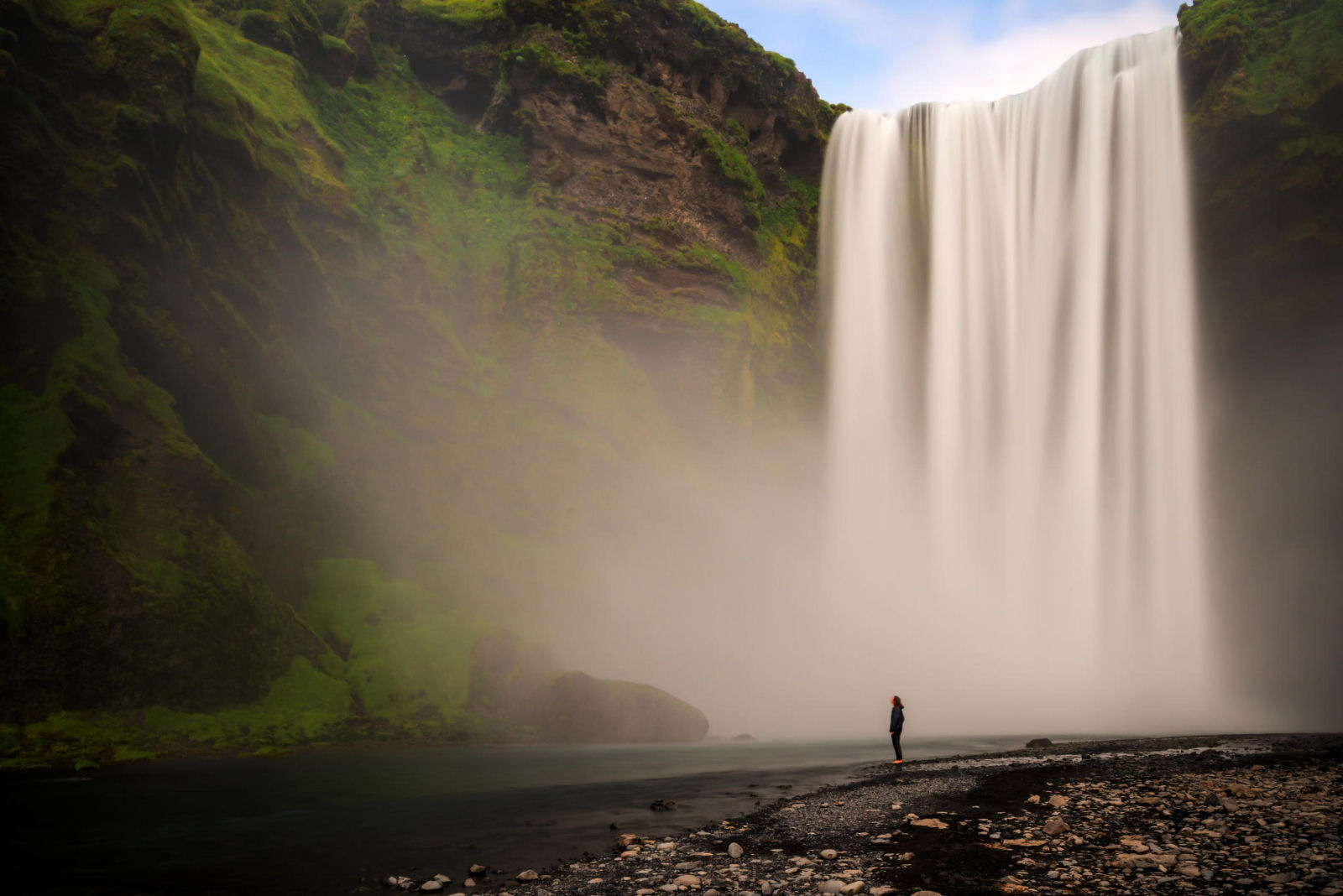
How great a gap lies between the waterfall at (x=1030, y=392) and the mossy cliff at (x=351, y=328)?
934 cm

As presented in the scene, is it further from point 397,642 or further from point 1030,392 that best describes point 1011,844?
point 1030,392

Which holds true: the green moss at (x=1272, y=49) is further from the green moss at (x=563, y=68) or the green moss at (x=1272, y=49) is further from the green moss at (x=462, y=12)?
the green moss at (x=462, y=12)

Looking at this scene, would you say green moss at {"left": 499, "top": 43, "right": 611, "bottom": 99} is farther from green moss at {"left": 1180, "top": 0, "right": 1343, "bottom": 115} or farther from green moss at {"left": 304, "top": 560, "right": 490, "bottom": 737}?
green moss at {"left": 304, "top": 560, "right": 490, "bottom": 737}

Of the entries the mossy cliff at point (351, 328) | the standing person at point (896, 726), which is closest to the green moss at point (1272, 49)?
the mossy cliff at point (351, 328)

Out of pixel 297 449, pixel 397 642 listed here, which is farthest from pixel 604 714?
pixel 297 449

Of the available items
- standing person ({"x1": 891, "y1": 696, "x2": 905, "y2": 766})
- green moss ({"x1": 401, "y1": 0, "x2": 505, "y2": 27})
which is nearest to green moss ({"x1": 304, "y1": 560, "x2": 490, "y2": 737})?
standing person ({"x1": 891, "y1": 696, "x2": 905, "y2": 766})

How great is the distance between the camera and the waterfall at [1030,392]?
53625 millimetres

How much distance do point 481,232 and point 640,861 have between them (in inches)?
2437

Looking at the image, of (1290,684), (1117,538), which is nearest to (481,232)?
(1117,538)

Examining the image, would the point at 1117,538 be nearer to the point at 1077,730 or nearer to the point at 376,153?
the point at 1077,730

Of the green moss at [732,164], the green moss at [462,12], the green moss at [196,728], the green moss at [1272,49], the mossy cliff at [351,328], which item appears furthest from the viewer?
the green moss at [462,12]

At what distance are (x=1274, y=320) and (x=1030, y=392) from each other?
1541 centimetres

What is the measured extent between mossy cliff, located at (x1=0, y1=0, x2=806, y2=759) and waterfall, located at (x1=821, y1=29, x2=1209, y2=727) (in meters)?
9.34

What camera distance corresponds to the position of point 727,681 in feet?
169
